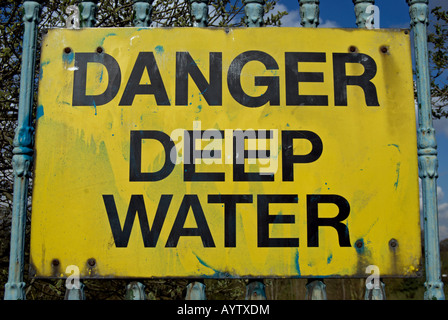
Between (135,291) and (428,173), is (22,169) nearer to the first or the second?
(135,291)

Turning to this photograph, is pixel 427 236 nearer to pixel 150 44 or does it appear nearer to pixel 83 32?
pixel 150 44

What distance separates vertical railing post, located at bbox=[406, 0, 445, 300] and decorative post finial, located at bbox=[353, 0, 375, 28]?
27cm

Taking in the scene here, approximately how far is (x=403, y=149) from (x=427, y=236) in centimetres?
43

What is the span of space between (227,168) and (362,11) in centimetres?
109

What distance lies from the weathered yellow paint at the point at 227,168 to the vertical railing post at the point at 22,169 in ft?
0.22

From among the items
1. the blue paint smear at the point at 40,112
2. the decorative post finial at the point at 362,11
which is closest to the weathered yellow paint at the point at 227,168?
the blue paint smear at the point at 40,112

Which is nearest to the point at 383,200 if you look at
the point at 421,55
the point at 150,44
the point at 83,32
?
the point at 421,55

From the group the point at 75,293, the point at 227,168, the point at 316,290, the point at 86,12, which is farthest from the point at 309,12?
the point at 75,293

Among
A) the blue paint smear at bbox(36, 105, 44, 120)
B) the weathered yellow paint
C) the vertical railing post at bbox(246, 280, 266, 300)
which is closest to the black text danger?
the weathered yellow paint

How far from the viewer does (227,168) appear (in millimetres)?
2064

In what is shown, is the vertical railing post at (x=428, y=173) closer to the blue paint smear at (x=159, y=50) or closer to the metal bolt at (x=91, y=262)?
the blue paint smear at (x=159, y=50)

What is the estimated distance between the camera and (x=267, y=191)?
205 centimetres

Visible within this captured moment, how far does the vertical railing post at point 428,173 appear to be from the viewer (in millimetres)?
2002
